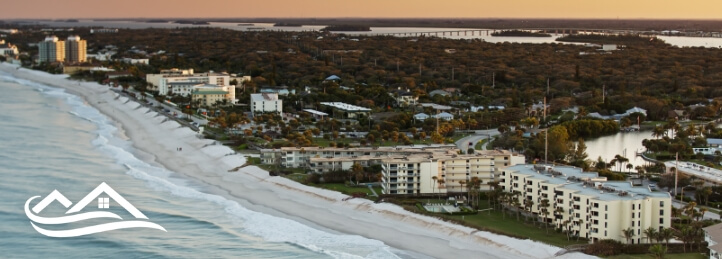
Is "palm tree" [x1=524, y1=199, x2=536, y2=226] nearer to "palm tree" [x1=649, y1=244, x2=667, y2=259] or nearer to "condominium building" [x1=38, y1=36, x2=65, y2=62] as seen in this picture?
"palm tree" [x1=649, y1=244, x2=667, y2=259]

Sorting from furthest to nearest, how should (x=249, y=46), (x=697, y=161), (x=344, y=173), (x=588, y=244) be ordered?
(x=249, y=46), (x=697, y=161), (x=344, y=173), (x=588, y=244)

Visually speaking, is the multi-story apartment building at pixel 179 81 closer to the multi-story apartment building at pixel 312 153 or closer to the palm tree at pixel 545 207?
the multi-story apartment building at pixel 312 153

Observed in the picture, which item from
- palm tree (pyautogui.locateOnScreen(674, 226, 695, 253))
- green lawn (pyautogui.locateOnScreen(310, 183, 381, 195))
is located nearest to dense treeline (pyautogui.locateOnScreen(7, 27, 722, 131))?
green lawn (pyautogui.locateOnScreen(310, 183, 381, 195))

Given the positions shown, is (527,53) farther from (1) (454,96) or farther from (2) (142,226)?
(2) (142,226)

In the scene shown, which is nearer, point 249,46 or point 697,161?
point 697,161

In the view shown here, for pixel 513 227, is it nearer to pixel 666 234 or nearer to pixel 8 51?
pixel 666 234

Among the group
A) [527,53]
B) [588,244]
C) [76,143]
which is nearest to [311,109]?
[76,143]

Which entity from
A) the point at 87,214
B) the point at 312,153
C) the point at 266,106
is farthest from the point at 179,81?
the point at 87,214
